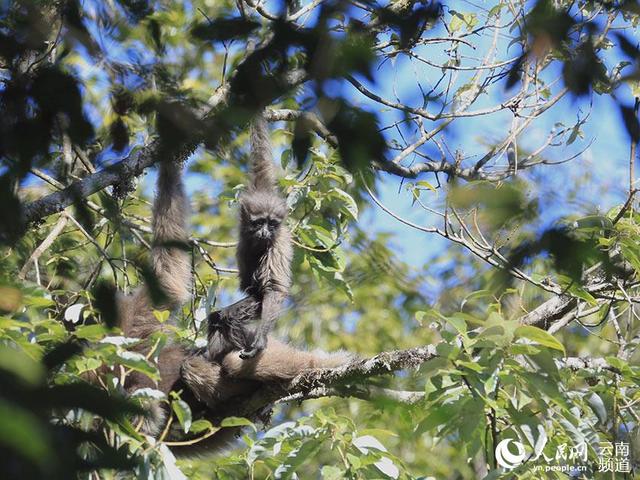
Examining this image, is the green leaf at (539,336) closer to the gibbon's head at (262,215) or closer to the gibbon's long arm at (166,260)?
the gibbon's long arm at (166,260)

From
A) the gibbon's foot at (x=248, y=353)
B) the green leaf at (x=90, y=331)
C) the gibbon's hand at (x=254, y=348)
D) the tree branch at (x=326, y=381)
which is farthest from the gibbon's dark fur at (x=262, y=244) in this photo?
the green leaf at (x=90, y=331)

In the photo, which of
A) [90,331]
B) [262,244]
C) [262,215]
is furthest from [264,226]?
[90,331]

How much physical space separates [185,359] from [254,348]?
0.73m

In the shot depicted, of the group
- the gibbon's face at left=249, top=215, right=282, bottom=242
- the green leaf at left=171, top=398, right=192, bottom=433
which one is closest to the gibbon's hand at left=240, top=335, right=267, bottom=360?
the gibbon's face at left=249, top=215, right=282, bottom=242

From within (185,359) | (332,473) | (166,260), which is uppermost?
(166,260)

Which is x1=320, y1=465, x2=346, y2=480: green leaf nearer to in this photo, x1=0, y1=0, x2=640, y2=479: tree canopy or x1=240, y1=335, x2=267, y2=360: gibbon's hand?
x1=0, y1=0, x2=640, y2=479: tree canopy

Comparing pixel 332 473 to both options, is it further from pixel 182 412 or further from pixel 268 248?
pixel 268 248

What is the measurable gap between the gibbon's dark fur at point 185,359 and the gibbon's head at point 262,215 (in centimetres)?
117

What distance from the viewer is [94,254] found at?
821 cm

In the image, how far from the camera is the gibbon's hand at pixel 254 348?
709 cm

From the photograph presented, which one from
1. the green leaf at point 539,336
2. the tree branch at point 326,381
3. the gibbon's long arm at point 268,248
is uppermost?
the gibbon's long arm at point 268,248

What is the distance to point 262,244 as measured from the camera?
878 centimetres

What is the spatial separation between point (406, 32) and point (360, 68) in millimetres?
445

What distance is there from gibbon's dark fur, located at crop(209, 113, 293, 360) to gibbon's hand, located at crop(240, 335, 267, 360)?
2.42 ft
